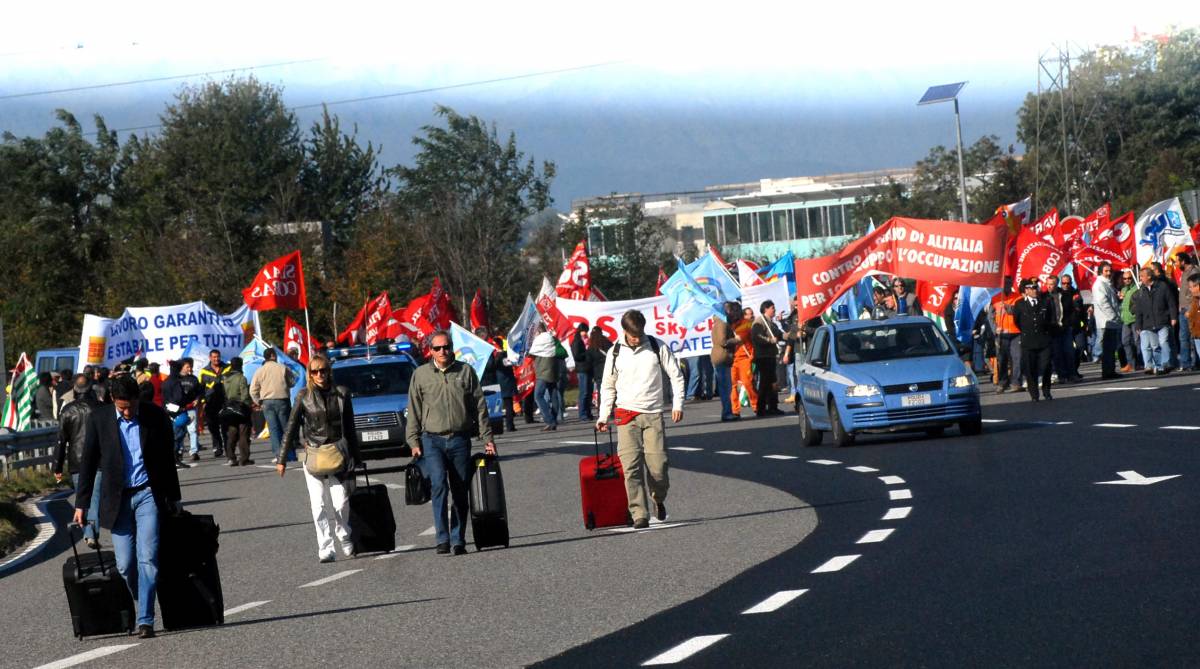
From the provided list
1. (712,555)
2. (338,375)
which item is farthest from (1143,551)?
(338,375)

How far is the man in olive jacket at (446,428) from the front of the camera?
Answer: 1506 centimetres

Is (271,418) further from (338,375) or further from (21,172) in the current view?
(21,172)

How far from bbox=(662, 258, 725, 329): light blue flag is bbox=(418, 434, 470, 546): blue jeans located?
2250 cm

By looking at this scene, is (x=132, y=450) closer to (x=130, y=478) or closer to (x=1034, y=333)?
(x=130, y=478)

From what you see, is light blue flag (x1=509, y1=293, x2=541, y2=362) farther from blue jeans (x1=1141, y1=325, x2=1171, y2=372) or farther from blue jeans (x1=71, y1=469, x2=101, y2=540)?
blue jeans (x1=71, y1=469, x2=101, y2=540)

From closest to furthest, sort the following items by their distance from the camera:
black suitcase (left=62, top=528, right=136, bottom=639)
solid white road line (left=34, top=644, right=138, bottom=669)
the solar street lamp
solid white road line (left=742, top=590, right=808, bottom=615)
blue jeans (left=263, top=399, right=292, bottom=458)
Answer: solid white road line (left=742, top=590, right=808, bottom=615)
solid white road line (left=34, top=644, right=138, bottom=669)
black suitcase (left=62, top=528, right=136, bottom=639)
blue jeans (left=263, top=399, right=292, bottom=458)
the solar street lamp

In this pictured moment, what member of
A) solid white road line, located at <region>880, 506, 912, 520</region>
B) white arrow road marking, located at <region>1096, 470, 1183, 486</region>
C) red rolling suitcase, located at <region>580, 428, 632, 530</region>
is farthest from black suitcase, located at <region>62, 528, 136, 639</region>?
white arrow road marking, located at <region>1096, 470, 1183, 486</region>

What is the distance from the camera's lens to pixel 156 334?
3831 cm

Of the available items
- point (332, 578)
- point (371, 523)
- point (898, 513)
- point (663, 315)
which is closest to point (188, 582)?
point (332, 578)

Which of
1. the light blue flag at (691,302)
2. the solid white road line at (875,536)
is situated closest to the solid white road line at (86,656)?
the solid white road line at (875,536)

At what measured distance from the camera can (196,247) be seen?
7406 centimetres

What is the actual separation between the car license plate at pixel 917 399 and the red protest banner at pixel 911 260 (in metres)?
9.94

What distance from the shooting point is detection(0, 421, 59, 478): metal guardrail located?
27.8 m

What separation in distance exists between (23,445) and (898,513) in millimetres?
17438
